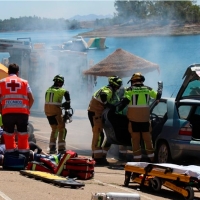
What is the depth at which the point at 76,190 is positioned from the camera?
1045 cm

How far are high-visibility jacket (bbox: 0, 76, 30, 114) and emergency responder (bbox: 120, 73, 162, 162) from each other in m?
2.04

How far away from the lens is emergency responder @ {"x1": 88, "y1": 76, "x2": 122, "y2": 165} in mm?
14781

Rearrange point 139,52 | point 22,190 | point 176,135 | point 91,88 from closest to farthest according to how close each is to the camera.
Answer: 1. point 22,190
2. point 176,135
3. point 91,88
4. point 139,52

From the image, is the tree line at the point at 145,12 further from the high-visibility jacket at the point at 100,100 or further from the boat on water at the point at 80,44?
the high-visibility jacket at the point at 100,100

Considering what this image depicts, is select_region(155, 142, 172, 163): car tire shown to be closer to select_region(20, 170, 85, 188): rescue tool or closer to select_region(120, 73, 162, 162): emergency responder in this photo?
select_region(120, 73, 162, 162): emergency responder

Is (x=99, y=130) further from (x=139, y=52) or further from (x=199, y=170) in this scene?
(x=139, y=52)

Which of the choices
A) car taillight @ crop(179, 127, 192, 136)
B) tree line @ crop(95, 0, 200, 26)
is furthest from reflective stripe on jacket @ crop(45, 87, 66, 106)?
tree line @ crop(95, 0, 200, 26)

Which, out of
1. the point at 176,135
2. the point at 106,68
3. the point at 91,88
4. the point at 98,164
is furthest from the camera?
the point at 91,88

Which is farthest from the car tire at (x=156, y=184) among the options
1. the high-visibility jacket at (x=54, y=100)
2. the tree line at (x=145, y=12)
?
the tree line at (x=145, y=12)

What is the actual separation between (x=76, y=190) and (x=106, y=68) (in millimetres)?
12567

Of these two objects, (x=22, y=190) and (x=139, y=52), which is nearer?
(x=22, y=190)

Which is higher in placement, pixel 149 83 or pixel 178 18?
pixel 178 18

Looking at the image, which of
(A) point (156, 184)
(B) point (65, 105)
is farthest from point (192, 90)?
(A) point (156, 184)

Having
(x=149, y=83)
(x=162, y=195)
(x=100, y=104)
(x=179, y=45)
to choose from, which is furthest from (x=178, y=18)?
(x=162, y=195)
